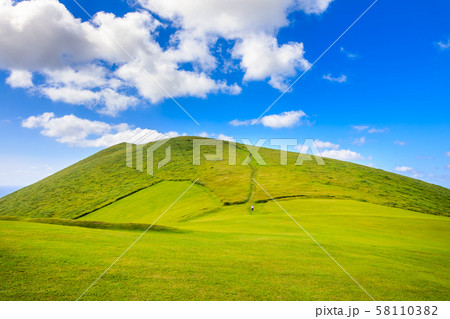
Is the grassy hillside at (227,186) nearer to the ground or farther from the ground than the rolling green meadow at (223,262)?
farther from the ground

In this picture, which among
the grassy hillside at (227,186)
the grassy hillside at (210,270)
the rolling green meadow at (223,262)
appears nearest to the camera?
the grassy hillside at (210,270)

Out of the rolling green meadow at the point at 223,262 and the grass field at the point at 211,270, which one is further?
the rolling green meadow at the point at 223,262

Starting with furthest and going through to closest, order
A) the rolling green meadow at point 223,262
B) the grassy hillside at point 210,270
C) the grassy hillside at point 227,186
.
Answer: the grassy hillside at point 227,186, the rolling green meadow at point 223,262, the grassy hillside at point 210,270

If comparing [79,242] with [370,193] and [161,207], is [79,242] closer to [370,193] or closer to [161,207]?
[161,207]

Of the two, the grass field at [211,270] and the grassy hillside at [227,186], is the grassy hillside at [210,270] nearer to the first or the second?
the grass field at [211,270]

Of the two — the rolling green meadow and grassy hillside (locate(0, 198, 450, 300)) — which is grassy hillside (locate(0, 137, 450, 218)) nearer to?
the rolling green meadow

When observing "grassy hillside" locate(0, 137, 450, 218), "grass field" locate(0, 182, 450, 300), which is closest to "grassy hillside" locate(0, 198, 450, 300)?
"grass field" locate(0, 182, 450, 300)

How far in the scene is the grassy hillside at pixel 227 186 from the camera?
205ft

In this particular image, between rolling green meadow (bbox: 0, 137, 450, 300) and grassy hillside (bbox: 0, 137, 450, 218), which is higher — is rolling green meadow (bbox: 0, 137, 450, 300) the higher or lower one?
the lower one

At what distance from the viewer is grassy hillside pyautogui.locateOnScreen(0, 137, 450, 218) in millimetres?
62438

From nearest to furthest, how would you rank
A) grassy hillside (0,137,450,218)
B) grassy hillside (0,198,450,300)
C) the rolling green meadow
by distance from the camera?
grassy hillside (0,198,450,300) < the rolling green meadow < grassy hillside (0,137,450,218)

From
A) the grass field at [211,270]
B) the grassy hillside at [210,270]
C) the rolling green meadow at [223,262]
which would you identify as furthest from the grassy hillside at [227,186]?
the grass field at [211,270]

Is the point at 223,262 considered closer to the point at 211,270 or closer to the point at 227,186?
the point at 211,270

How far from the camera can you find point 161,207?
2391 inches
